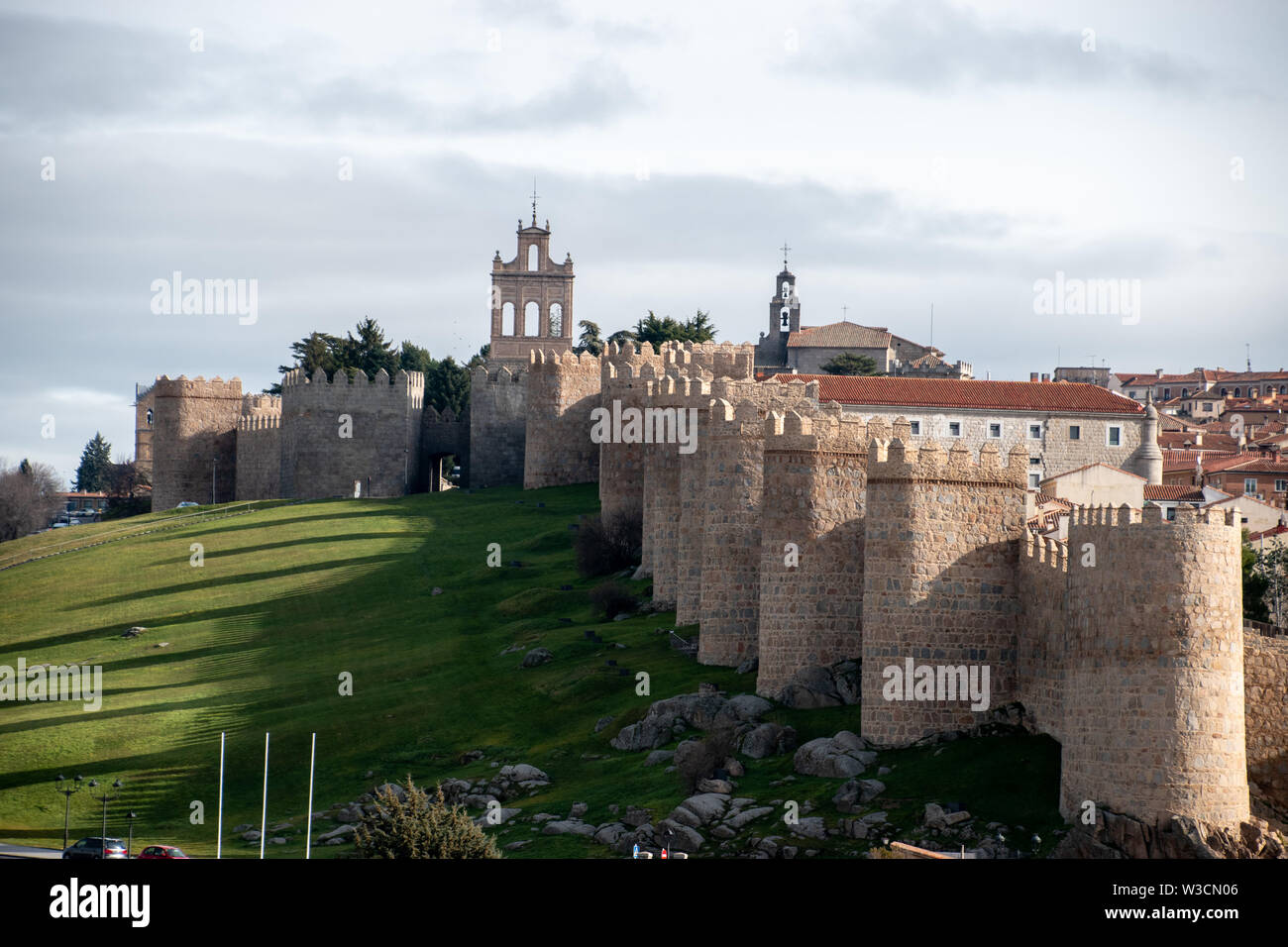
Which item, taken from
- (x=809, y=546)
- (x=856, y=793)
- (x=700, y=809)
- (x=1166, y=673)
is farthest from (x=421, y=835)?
(x=1166, y=673)

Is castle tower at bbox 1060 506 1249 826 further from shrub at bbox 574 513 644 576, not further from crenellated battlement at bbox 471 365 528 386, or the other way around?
crenellated battlement at bbox 471 365 528 386

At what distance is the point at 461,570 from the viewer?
221 feet

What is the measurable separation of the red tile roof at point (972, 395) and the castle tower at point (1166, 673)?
138 feet

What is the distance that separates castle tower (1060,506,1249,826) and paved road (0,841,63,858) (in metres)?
21.4

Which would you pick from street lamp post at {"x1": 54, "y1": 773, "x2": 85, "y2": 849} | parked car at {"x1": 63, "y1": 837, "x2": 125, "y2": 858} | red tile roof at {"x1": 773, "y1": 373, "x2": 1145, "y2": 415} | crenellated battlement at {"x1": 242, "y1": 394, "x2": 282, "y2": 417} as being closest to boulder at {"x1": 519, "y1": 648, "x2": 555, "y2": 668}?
street lamp post at {"x1": 54, "y1": 773, "x2": 85, "y2": 849}

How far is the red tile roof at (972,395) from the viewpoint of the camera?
255ft

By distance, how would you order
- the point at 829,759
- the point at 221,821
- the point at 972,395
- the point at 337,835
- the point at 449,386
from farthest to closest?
the point at 449,386
the point at 972,395
the point at 221,821
the point at 337,835
the point at 829,759

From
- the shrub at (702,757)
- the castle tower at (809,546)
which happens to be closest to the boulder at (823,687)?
the castle tower at (809,546)

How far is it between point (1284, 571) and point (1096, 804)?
2496 centimetres

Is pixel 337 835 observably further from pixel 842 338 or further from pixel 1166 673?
pixel 842 338

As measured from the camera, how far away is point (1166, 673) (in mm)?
34344

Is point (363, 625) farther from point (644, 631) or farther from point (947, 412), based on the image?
point (947, 412)

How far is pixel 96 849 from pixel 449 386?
2812 inches
